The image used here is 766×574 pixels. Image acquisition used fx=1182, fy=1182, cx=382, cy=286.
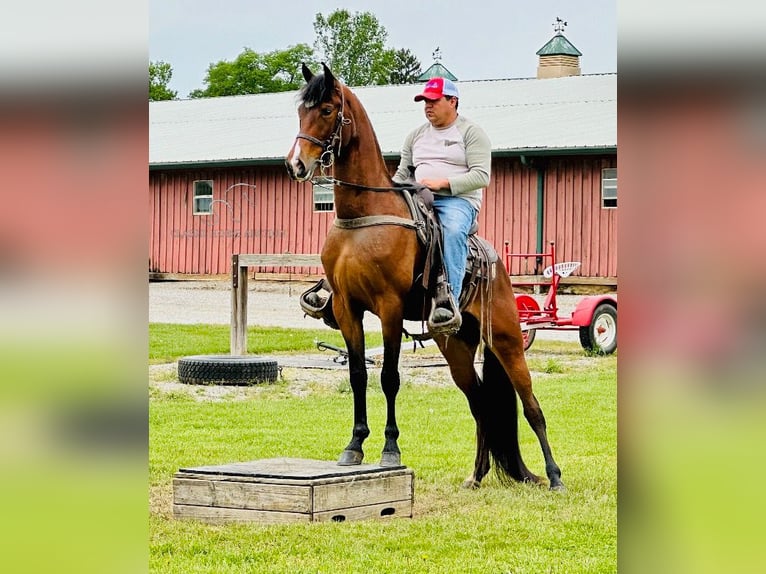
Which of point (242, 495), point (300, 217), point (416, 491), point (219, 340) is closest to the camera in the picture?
point (242, 495)

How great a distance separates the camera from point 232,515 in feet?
22.6

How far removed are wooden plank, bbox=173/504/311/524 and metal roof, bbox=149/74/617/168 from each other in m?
21.1

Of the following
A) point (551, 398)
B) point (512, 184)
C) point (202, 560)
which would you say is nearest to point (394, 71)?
point (512, 184)

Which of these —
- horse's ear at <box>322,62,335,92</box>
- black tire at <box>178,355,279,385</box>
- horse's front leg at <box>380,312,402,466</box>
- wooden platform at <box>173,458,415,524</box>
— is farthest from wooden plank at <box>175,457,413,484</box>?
black tire at <box>178,355,279,385</box>

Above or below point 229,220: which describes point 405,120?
above

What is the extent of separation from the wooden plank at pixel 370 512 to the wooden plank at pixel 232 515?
0.14 metres

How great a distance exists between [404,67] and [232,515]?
88.3 meters

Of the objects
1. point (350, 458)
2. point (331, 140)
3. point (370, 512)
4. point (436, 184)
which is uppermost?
point (331, 140)

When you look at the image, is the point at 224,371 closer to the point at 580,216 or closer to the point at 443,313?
the point at 443,313

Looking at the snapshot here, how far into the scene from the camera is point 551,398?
1361cm

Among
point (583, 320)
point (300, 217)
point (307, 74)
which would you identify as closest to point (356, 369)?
point (307, 74)
